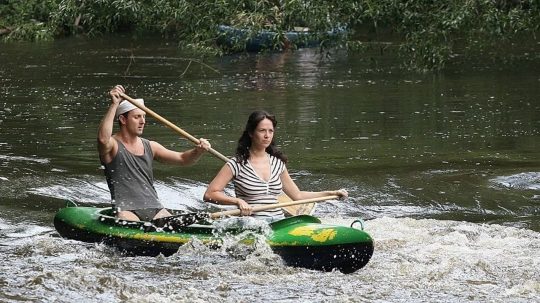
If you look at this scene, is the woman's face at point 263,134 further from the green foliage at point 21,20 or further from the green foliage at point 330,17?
the green foliage at point 21,20

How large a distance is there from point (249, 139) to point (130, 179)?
1.11m

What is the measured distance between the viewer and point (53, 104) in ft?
65.1

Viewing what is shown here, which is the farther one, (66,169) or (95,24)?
(95,24)

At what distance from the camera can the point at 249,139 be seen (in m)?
8.67

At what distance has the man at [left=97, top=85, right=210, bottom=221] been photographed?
29.3 ft

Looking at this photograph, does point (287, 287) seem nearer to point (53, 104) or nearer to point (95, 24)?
point (95, 24)

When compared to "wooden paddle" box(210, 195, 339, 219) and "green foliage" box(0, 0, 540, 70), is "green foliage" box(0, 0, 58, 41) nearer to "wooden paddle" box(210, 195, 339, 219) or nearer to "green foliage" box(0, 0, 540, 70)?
"green foliage" box(0, 0, 540, 70)

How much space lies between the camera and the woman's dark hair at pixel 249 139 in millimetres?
8516

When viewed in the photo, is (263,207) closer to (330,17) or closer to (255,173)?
(255,173)

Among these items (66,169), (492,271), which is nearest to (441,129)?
(66,169)

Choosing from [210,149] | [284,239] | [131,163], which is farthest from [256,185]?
[131,163]

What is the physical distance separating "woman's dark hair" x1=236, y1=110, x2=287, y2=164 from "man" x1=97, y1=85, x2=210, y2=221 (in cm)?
53

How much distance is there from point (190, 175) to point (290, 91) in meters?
9.15

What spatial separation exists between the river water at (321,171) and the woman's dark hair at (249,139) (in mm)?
772
